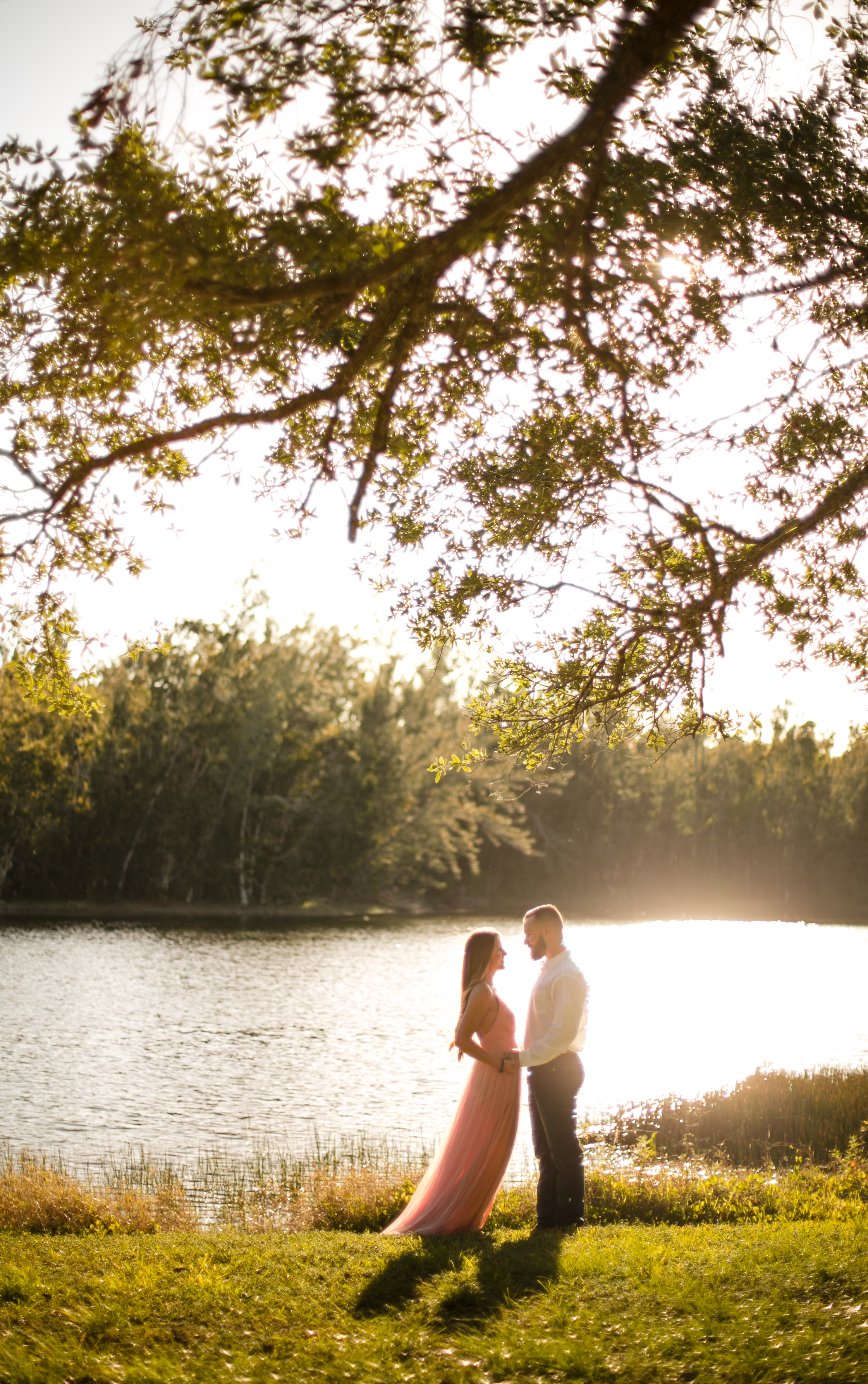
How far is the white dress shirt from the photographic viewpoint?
276 inches

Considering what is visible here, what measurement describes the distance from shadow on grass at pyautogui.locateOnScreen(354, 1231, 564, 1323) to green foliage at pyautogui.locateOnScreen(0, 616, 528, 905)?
4279 centimetres

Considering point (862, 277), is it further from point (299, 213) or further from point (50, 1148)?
point (50, 1148)

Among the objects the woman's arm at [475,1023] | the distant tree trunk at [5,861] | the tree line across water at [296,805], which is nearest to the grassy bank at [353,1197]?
the woman's arm at [475,1023]

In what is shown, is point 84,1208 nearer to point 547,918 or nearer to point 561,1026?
point 561,1026

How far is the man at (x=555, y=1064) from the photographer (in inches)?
277

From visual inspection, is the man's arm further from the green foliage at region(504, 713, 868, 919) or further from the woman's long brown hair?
the green foliage at region(504, 713, 868, 919)

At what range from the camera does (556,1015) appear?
7.04 m

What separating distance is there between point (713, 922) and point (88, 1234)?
194 feet

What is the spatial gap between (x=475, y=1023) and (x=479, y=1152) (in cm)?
91

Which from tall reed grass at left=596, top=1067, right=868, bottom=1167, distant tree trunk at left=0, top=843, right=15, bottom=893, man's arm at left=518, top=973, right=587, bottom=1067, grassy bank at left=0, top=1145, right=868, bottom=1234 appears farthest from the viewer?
distant tree trunk at left=0, top=843, right=15, bottom=893

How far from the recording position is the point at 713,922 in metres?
63.1

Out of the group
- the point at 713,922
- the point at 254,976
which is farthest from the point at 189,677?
the point at 713,922

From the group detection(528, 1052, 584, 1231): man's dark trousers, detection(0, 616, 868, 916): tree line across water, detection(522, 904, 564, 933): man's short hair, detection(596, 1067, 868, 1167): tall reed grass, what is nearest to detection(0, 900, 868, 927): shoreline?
detection(0, 616, 868, 916): tree line across water

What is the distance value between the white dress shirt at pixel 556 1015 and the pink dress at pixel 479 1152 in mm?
178
